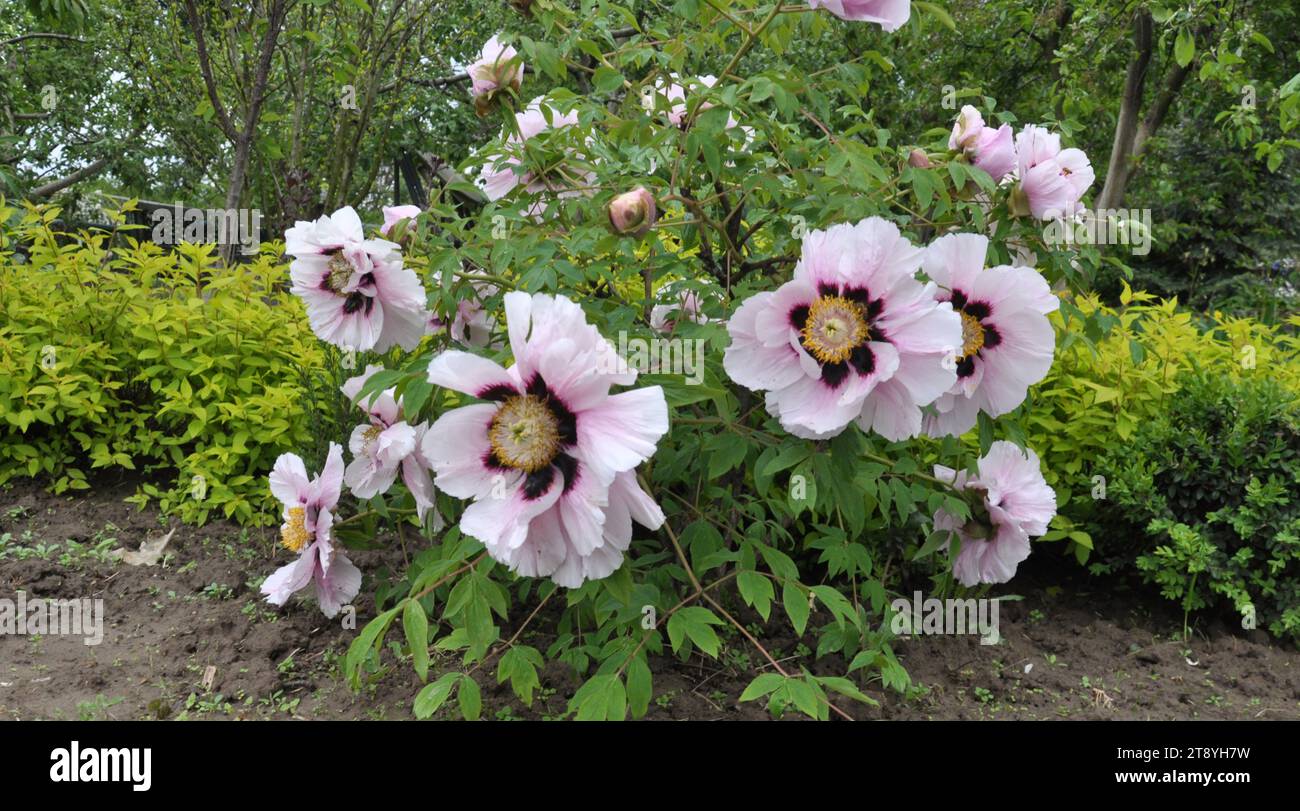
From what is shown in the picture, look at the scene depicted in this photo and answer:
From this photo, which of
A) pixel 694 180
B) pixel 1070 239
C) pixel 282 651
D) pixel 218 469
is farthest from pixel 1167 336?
pixel 218 469

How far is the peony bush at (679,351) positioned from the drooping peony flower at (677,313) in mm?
25

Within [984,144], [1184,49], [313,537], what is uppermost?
[1184,49]

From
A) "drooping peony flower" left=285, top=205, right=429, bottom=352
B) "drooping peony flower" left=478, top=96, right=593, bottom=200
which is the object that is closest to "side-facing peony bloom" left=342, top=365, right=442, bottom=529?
"drooping peony flower" left=285, top=205, right=429, bottom=352

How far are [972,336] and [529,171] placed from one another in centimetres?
118

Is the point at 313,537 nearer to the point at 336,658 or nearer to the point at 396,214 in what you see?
the point at 336,658

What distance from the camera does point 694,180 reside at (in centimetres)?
265

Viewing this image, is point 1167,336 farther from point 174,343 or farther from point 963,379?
point 174,343

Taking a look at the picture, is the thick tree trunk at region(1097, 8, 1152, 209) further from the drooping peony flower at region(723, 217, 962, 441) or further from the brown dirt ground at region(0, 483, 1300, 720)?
the drooping peony flower at region(723, 217, 962, 441)

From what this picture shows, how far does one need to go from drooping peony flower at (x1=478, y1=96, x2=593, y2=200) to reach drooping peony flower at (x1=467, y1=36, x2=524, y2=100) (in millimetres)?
98

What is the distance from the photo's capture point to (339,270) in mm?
2359

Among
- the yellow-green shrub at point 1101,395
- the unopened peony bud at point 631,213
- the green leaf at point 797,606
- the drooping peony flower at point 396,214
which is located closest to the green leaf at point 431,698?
the green leaf at point 797,606

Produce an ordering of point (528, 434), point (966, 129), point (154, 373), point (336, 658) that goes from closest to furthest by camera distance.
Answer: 1. point (528, 434)
2. point (966, 129)
3. point (336, 658)
4. point (154, 373)

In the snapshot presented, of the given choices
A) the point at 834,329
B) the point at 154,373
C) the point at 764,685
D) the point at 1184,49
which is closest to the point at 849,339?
the point at 834,329

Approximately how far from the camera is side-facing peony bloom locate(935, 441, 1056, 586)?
99.4 inches
